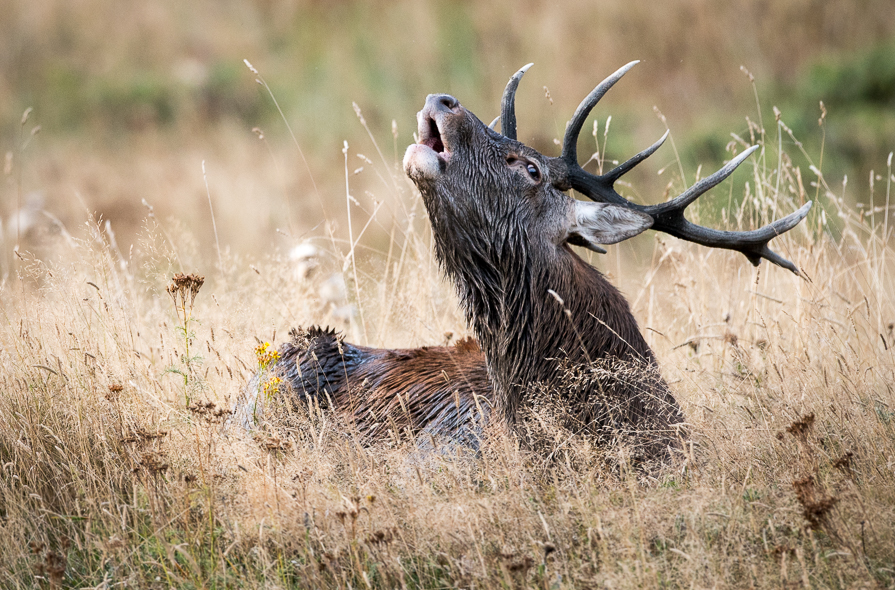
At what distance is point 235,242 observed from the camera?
12.2m

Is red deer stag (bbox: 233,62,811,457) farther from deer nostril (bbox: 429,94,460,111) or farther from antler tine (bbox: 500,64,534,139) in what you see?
antler tine (bbox: 500,64,534,139)

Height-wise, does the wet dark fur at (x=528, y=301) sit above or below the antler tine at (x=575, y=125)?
below

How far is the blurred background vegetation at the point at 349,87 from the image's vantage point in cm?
1360

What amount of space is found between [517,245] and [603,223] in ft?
1.38

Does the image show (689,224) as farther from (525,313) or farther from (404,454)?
(404,454)

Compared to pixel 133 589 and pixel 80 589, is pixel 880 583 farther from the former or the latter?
pixel 80 589

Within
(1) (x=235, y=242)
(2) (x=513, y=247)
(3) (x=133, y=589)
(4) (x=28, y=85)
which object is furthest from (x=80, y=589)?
(4) (x=28, y=85)

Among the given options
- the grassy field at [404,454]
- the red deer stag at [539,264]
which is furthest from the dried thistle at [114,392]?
the red deer stag at [539,264]

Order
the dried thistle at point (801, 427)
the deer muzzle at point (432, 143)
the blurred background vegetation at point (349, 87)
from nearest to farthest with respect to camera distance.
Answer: the dried thistle at point (801, 427), the deer muzzle at point (432, 143), the blurred background vegetation at point (349, 87)

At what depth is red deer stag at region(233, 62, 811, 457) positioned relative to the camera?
3.86 meters

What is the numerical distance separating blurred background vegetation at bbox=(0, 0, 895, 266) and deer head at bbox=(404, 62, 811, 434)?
8100mm

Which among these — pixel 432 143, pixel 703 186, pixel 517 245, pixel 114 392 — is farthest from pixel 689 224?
pixel 114 392

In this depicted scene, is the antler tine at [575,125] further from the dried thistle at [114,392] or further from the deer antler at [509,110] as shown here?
the dried thistle at [114,392]

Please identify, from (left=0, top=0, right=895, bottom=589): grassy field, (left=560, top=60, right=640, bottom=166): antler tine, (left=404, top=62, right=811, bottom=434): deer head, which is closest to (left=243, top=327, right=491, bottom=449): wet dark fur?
(left=0, top=0, right=895, bottom=589): grassy field
